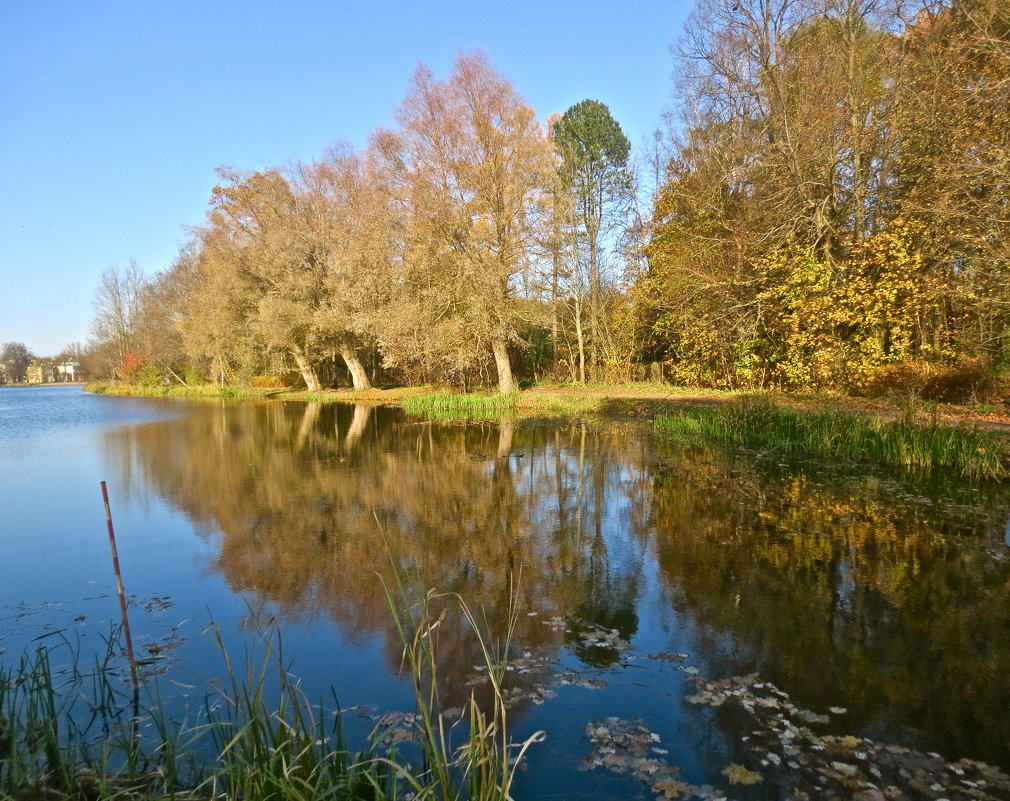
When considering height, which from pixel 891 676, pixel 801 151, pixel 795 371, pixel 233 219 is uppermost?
pixel 233 219

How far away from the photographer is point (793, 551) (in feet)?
19.5

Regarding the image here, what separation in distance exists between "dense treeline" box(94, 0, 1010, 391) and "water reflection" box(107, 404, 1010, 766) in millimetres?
7626

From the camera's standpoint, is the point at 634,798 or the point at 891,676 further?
the point at 891,676

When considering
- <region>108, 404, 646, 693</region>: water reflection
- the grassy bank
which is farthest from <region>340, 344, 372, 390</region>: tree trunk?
the grassy bank

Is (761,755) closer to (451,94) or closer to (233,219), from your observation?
(451,94)

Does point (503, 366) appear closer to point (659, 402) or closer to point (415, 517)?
point (659, 402)

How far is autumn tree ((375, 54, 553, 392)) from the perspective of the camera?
1970cm

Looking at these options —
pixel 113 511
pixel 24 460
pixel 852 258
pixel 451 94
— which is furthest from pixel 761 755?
pixel 451 94

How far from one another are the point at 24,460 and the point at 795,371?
60.5 ft

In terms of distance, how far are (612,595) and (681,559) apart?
3.69 ft

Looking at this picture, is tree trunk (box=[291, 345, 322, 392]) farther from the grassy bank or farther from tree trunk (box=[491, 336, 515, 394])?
the grassy bank

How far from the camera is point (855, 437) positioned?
32.4 ft

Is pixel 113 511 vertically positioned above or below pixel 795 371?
below

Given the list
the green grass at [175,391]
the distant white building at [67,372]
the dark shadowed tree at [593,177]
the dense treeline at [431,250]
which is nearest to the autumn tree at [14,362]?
the distant white building at [67,372]
